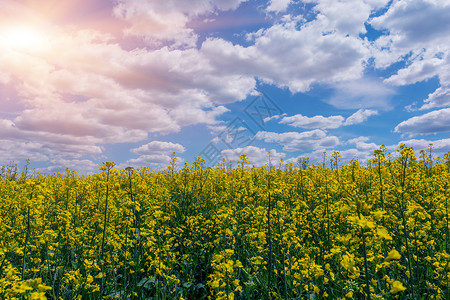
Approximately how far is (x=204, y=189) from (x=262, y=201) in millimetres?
2964

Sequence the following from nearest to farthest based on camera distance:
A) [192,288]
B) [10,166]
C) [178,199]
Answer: [192,288] < [178,199] < [10,166]

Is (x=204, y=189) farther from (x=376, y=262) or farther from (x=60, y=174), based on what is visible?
(x=60, y=174)

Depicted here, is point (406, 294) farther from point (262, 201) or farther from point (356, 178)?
point (356, 178)

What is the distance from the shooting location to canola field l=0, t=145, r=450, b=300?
376 centimetres

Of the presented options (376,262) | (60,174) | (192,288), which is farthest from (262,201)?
(60,174)

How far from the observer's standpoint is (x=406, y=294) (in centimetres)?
471

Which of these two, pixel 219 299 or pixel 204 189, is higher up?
pixel 204 189

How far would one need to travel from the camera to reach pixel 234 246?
514 centimetres

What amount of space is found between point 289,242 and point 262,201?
358 cm

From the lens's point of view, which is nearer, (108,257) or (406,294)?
(406,294)

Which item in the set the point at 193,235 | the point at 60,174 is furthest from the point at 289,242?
the point at 60,174

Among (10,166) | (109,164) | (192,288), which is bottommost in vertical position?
(192,288)

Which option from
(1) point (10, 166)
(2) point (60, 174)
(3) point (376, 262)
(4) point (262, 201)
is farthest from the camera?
(1) point (10, 166)

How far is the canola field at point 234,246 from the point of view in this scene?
3764 millimetres
